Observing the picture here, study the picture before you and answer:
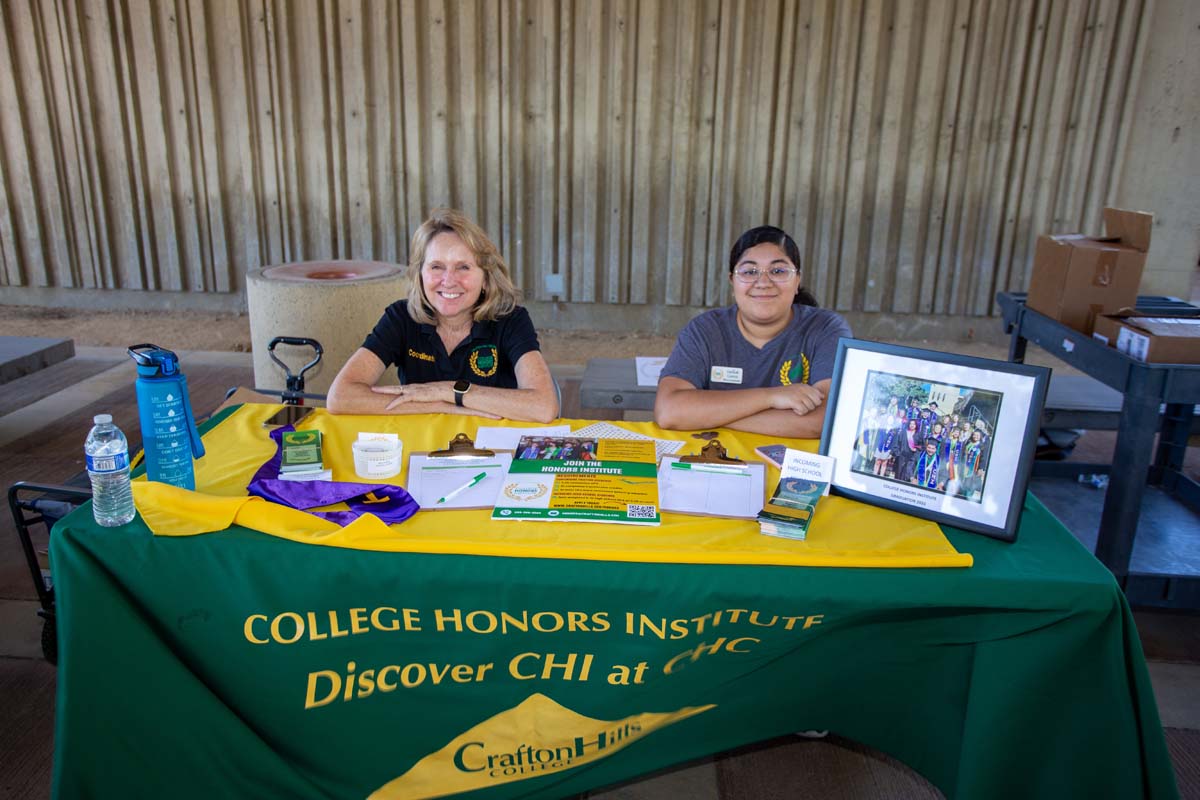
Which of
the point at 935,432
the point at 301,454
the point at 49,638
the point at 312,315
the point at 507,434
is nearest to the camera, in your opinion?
the point at 935,432

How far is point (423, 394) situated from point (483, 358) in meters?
0.36

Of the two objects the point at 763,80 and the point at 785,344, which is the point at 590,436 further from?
the point at 763,80

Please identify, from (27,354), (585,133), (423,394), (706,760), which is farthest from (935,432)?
(585,133)

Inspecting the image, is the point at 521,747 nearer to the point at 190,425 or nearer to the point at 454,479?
the point at 454,479

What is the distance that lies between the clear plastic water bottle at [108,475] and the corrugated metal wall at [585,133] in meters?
4.90

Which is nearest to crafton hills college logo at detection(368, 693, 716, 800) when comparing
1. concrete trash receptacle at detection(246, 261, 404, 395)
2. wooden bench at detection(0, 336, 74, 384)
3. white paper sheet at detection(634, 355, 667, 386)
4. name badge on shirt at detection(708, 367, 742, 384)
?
name badge on shirt at detection(708, 367, 742, 384)

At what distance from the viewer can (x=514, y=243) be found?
6449 mm

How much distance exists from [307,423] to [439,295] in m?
0.59

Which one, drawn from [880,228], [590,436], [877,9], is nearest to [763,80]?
[877,9]

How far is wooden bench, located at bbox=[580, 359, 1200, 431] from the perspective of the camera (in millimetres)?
3014

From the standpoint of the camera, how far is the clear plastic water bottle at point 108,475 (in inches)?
65.2

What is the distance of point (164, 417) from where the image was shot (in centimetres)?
179

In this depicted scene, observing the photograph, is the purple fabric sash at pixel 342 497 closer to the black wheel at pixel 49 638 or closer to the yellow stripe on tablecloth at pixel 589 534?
the yellow stripe on tablecloth at pixel 589 534

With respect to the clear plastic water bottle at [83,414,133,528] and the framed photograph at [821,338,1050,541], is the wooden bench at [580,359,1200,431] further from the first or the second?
the clear plastic water bottle at [83,414,133,528]
